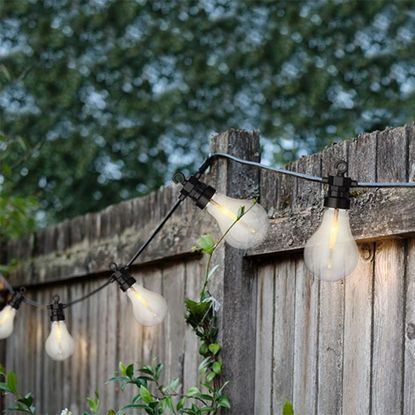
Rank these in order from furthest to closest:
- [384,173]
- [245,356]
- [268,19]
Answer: [268,19]
[245,356]
[384,173]

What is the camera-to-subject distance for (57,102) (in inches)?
342

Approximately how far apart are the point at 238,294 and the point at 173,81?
19.7ft

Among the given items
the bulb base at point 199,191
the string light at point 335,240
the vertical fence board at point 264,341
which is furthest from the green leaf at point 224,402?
the string light at point 335,240

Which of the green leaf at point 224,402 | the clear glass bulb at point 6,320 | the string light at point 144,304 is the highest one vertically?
Answer: the string light at point 144,304

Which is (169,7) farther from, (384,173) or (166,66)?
(384,173)

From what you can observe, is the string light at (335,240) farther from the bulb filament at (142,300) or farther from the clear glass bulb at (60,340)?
the clear glass bulb at (60,340)

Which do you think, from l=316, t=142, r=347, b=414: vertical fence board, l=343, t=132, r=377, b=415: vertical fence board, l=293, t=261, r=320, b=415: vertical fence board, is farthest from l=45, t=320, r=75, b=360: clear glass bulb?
l=343, t=132, r=377, b=415: vertical fence board

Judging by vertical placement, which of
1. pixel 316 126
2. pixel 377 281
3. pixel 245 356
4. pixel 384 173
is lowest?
pixel 245 356

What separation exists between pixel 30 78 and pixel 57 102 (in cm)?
30

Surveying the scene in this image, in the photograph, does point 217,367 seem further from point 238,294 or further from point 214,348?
point 238,294

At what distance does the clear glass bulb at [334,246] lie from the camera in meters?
2.27

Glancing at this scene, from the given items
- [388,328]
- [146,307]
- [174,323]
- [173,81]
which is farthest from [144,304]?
[173,81]

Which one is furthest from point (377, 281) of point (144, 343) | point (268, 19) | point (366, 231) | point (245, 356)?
point (268, 19)

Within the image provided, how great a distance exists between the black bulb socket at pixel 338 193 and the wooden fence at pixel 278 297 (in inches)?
7.6
